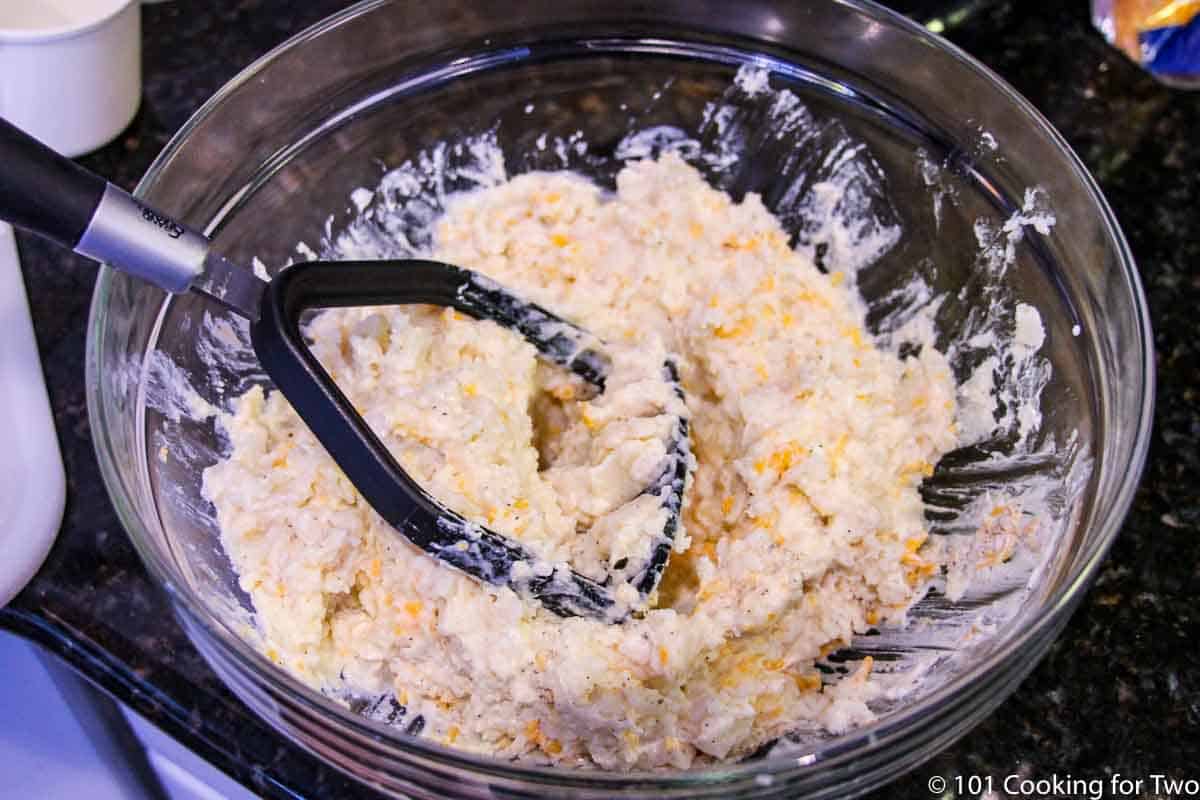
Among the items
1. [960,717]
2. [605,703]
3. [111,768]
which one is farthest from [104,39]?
[960,717]

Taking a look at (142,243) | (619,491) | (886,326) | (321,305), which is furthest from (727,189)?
(142,243)

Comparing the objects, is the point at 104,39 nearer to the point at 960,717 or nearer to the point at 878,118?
the point at 878,118

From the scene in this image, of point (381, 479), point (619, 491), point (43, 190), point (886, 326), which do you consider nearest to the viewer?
point (43, 190)

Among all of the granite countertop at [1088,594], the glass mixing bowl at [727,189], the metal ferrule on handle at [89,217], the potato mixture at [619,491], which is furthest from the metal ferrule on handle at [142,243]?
the granite countertop at [1088,594]

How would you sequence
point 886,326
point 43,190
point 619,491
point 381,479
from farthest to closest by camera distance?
point 886,326 < point 619,491 < point 381,479 < point 43,190

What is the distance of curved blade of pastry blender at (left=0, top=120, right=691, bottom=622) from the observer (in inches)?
42.1

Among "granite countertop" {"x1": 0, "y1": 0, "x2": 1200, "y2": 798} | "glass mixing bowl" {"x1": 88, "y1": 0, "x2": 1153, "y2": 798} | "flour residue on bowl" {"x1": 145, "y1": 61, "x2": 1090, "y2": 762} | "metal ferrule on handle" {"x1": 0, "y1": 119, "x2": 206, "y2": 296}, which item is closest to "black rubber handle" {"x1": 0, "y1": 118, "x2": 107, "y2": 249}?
"metal ferrule on handle" {"x1": 0, "y1": 119, "x2": 206, "y2": 296}

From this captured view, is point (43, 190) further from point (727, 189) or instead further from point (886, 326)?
point (886, 326)

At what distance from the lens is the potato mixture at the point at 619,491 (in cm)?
121

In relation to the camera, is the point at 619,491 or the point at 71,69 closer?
the point at 619,491

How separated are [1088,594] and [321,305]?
97 cm

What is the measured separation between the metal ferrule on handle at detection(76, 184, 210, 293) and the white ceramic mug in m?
0.52

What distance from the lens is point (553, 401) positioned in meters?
1.49

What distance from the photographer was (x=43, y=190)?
1059 millimetres
